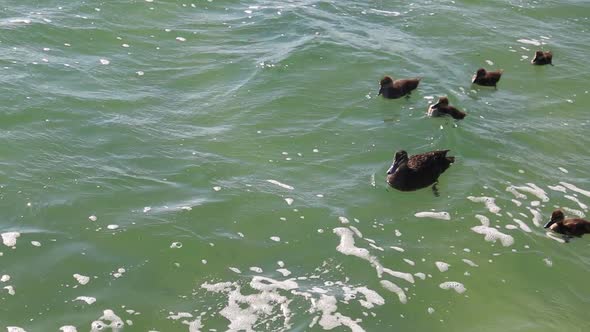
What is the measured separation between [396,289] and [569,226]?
3122mm

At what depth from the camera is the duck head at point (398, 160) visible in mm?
12703

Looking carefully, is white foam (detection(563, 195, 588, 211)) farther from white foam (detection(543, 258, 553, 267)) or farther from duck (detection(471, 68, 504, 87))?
duck (detection(471, 68, 504, 87))

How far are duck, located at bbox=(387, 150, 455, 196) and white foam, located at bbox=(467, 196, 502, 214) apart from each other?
66cm

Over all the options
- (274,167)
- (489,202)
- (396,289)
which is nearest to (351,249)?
(396,289)

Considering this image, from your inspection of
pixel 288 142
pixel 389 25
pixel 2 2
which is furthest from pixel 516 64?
pixel 2 2

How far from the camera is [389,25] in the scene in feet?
65.7

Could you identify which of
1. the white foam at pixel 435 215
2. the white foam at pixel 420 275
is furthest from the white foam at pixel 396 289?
the white foam at pixel 435 215

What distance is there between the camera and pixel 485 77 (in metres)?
16.6

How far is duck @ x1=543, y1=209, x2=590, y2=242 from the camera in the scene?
1143 cm

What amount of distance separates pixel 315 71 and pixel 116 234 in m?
7.62

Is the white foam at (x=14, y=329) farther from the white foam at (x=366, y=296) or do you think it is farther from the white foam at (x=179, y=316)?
the white foam at (x=366, y=296)

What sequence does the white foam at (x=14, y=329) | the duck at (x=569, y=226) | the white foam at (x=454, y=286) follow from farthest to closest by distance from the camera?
the duck at (x=569, y=226) < the white foam at (x=454, y=286) < the white foam at (x=14, y=329)

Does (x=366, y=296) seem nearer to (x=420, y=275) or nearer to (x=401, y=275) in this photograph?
(x=401, y=275)

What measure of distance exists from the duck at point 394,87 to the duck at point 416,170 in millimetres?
2994
